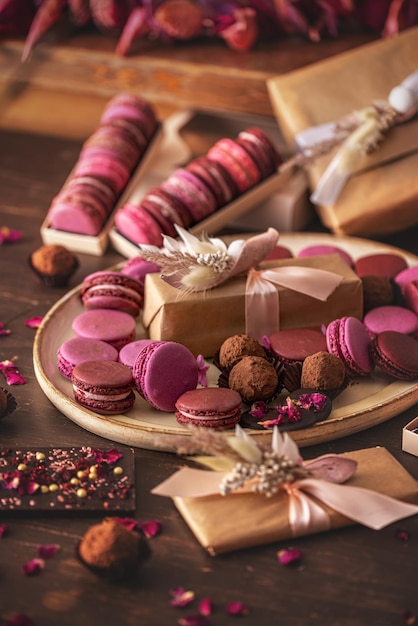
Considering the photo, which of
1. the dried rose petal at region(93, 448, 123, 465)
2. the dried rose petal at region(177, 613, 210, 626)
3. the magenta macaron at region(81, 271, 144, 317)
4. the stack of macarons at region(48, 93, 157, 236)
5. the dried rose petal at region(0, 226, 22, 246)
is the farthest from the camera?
the dried rose petal at region(0, 226, 22, 246)

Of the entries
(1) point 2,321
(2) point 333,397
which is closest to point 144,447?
(2) point 333,397

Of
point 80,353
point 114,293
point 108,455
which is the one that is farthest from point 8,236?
point 108,455

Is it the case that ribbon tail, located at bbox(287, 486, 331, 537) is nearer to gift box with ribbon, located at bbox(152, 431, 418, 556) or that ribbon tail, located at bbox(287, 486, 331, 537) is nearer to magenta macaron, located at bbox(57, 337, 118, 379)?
gift box with ribbon, located at bbox(152, 431, 418, 556)

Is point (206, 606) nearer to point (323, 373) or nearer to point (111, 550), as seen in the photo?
point (111, 550)

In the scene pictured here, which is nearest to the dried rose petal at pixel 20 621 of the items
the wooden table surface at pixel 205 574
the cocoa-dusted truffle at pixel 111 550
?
the wooden table surface at pixel 205 574

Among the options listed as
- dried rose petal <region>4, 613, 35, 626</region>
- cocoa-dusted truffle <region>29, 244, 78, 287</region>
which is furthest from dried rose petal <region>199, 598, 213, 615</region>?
cocoa-dusted truffle <region>29, 244, 78, 287</region>

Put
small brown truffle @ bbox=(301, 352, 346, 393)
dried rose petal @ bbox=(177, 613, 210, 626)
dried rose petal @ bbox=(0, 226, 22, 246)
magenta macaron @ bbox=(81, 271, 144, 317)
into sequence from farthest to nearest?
dried rose petal @ bbox=(0, 226, 22, 246) < magenta macaron @ bbox=(81, 271, 144, 317) < small brown truffle @ bbox=(301, 352, 346, 393) < dried rose petal @ bbox=(177, 613, 210, 626)

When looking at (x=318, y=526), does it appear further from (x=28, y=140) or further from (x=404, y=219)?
(x=28, y=140)
